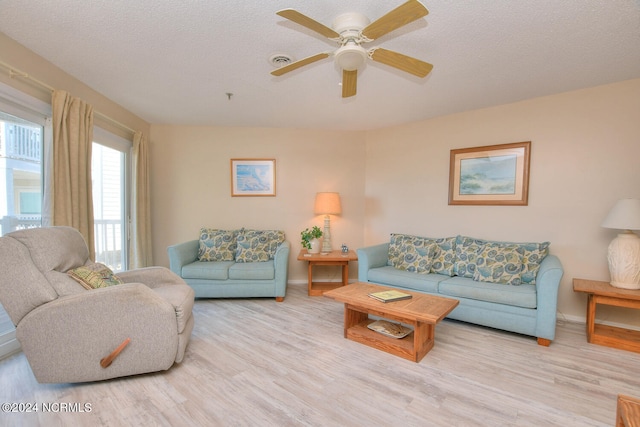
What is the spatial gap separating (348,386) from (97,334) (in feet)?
5.31

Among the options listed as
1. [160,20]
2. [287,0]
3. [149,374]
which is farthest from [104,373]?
[287,0]

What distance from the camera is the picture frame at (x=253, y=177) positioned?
4.10 m

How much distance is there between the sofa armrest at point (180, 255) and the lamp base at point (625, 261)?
174 inches

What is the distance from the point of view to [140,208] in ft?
11.9

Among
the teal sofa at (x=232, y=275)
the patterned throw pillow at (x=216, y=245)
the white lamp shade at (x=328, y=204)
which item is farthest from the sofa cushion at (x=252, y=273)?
the white lamp shade at (x=328, y=204)

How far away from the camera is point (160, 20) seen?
5.83 ft

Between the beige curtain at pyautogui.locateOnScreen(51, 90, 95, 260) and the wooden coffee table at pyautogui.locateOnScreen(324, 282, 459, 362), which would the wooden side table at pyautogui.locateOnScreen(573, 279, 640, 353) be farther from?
the beige curtain at pyautogui.locateOnScreen(51, 90, 95, 260)

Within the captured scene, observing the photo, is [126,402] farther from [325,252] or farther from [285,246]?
[325,252]

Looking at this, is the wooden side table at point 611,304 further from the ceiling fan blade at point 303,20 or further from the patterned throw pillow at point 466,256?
the ceiling fan blade at point 303,20

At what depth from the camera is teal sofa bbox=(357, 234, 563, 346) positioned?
7.61 feet

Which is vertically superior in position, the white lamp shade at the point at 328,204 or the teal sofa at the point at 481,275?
the white lamp shade at the point at 328,204

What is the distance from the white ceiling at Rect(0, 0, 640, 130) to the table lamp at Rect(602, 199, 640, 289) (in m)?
1.21

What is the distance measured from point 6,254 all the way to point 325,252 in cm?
300

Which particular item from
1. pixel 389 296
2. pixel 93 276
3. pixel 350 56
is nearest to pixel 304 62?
pixel 350 56
